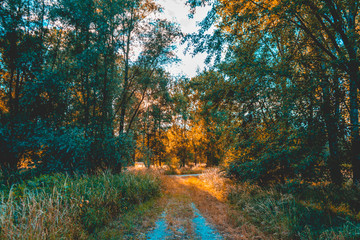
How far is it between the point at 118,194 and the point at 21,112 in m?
6.54

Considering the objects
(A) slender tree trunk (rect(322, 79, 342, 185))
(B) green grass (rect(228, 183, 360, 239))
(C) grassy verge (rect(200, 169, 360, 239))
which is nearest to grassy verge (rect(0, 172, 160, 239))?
(C) grassy verge (rect(200, 169, 360, 239))

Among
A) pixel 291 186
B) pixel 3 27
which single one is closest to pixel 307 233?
pixel 291 186

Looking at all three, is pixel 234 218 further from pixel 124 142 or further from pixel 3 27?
pixel 3 27

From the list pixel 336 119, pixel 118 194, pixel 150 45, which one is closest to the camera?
pixel 336 119

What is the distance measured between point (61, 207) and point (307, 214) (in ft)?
20.5

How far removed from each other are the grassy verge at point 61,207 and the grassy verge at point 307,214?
410 cm

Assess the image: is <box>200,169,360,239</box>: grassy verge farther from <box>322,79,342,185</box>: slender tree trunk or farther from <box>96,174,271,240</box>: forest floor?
<box>322,79,342,185</box>: slender tree trunk

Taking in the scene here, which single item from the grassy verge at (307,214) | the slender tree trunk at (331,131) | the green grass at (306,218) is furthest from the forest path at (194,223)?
the slender tree trunk at (331,131)

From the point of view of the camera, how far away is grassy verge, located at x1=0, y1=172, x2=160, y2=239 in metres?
3.09

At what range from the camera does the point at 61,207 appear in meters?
4.05

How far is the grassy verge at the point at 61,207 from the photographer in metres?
3.09

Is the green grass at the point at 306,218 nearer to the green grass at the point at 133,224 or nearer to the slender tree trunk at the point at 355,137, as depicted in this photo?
the slender tree trunk at the point at 355,137

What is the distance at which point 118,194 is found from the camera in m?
6.40

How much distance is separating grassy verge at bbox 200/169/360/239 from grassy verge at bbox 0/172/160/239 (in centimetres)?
410
